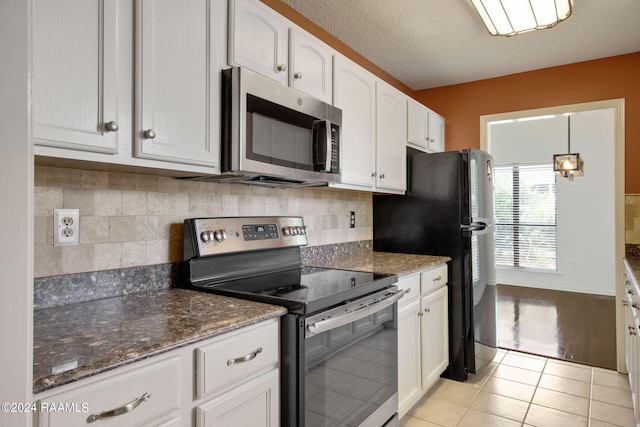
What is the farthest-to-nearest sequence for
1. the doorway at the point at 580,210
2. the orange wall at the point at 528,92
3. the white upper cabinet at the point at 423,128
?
1. the doorway at the point at 580,210
2. the white upper cabinet at the point at 423,128
3. the orange wall at the point at 528,92

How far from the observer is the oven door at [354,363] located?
4.58ft

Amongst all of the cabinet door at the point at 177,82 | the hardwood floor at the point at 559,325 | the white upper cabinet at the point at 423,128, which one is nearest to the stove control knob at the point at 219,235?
the cabinet door at the point at 177,82

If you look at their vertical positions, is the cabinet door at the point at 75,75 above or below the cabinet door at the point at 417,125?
below

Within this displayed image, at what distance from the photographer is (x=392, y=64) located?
10.8 feet

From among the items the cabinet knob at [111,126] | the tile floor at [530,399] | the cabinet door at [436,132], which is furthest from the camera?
the cabinet door at [436,132]

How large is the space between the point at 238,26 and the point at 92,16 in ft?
1.93

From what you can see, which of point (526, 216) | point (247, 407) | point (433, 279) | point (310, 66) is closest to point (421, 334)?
point (433, 279)

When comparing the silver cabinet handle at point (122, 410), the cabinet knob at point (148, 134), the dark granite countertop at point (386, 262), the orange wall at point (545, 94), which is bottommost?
the silver cabinet handle at point (122, 410)

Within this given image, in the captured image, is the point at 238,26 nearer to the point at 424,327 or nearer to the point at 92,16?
the point at 92,16

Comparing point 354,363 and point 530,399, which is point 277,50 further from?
point 530,399

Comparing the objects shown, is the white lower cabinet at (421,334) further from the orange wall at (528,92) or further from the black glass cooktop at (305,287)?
the orange wall at (528,92)

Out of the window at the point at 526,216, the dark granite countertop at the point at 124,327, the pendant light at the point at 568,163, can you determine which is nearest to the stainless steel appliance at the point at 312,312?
the dark granite countertop at the point at 124,327

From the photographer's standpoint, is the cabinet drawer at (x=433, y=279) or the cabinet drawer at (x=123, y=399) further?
the cabinet drawer at (x=433, y=279)

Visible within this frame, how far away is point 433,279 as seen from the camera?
8.20 feet
